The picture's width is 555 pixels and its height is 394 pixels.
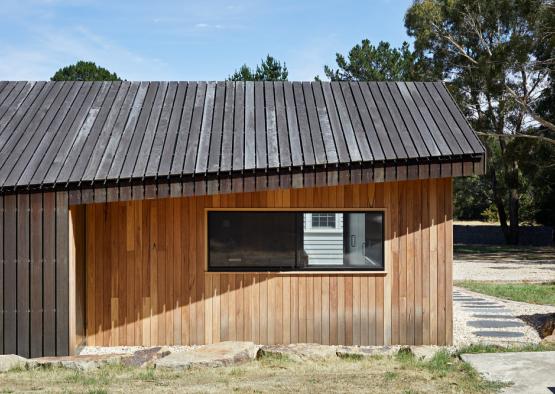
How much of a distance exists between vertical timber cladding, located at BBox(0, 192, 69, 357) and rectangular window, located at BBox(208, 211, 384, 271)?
2.02 meters

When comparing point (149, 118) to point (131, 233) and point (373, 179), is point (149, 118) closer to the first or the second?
point (131, 233)

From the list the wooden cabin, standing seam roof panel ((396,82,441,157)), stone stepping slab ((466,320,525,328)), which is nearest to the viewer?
standing seam roof panel ((396,82,441,157))

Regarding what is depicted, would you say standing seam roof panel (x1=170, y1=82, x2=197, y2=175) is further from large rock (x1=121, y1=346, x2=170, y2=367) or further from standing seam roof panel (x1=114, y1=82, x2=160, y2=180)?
large rock (x1=121, y1=346, x2=170, y2=367)

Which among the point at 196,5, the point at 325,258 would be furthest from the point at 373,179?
the point at 196,5

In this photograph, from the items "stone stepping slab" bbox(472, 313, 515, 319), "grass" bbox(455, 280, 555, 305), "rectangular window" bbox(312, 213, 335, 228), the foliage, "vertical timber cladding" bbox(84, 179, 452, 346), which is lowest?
"grass" bbox(455, 280, 555, 305)

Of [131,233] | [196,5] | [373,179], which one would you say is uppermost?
[196,5]

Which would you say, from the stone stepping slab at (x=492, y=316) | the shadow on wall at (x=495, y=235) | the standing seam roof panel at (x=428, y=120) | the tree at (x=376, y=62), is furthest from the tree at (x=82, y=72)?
the stone stepping slab at (x=492, y=316)

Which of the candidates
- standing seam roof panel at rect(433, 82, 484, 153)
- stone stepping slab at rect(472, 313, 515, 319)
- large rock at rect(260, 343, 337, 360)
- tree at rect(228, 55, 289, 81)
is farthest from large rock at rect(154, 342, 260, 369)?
tree at rect(228, 55, 289, 81)

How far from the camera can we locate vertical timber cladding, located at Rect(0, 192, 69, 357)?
764 cm

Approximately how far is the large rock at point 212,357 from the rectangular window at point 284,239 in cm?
136

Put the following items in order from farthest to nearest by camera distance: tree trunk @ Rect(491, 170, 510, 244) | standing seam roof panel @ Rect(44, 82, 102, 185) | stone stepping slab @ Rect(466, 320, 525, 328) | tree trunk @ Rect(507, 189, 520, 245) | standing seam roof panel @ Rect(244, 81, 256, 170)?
tree trunk @ Rect(491, 170, 510, 244) < tree trunk @ Rect(507, 189, 520, 245) < stone stepping slab @ Rect(466, 320, 525, 328) < standing seam roof panel @ Rect(244, 81, 256, 170) < standing seam roof panel @ Rect(44, 82, 102, 185)

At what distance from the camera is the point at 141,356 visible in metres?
7.34

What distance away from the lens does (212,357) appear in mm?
7184

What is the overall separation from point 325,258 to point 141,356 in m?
2.84
